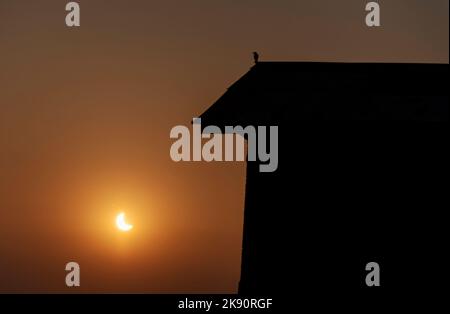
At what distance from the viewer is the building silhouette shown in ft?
50.8

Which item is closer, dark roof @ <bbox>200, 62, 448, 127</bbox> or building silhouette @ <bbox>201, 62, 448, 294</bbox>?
dark roof @ <bbox>200, 62, 448, 127</bbox>

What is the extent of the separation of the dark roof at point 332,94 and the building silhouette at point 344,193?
0.03 metres

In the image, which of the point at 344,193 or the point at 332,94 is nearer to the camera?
the point at 344,193

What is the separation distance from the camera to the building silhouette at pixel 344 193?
50.8ft

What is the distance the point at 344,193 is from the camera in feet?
51.3

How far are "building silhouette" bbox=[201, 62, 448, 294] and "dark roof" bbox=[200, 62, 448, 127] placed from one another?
3cm

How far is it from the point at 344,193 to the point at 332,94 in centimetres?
215

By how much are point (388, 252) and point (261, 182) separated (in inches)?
120

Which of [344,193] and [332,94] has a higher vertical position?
[332,94]
